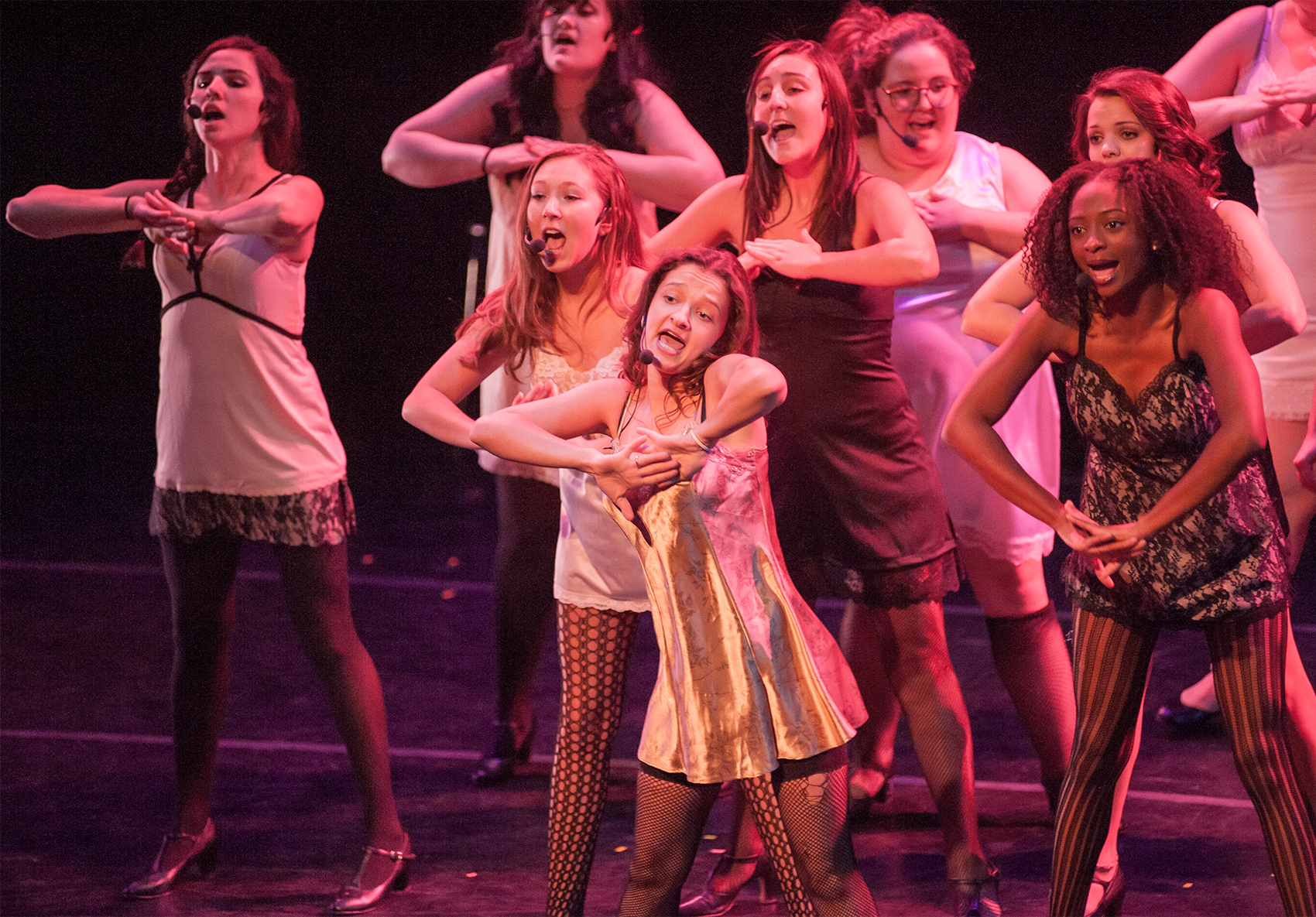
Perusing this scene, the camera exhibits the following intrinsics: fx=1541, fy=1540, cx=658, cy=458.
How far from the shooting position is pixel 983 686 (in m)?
4.41

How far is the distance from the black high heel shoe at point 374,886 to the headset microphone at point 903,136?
1.85 meters

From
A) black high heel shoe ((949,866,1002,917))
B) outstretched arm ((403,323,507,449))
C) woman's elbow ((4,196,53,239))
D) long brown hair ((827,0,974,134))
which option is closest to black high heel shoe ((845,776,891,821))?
black high heel shoe ((949,866,1002,917))

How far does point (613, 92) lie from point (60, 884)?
221cm

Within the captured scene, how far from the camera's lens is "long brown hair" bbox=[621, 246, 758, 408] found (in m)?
2.51

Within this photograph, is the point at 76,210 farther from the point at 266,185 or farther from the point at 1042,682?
the point at 1042,682

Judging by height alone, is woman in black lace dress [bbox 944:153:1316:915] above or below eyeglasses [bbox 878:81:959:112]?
below

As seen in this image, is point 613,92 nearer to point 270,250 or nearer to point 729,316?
point 270,250

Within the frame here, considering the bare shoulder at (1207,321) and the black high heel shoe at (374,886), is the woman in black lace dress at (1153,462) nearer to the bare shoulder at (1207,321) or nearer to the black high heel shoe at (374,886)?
the bare shoulder at (1207,321)

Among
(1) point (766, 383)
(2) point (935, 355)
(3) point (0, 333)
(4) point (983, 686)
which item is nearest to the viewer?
(1) point (766, 383)

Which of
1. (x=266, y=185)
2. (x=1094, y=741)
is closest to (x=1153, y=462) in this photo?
(x=1094, y=741)

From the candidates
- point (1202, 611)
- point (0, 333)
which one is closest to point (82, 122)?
point (0, 333)

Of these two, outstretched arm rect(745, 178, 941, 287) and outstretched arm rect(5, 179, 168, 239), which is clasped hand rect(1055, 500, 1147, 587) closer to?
outstretched arm rect(745, 178, 941, 287)

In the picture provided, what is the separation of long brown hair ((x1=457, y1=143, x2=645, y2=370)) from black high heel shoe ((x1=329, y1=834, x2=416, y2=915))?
1.06m

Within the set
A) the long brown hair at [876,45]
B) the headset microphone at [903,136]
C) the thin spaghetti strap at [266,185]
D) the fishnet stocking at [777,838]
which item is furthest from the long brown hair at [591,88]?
the fishnet stocking at [777,838]
